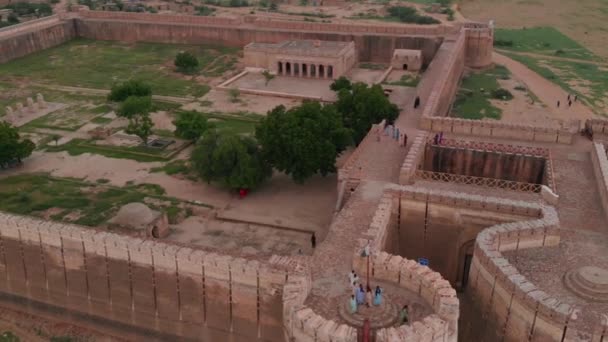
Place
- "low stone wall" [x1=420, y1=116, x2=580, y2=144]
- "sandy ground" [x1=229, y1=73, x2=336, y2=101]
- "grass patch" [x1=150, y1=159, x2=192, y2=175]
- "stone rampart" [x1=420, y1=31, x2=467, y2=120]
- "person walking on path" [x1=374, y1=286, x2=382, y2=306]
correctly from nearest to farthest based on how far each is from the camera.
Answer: "person walking on path" [x1=374, y1=286, x2=382, y2=306] → "low stone wall" [x1=420, y1=116, x2=580, y2=144] → "stone rampart" [x1=420, y1=31, x2=467, y2=120] → "grass patch" [x1=150, y1=159, x2=192, y2=175] → "sandy ground" [x1=229, y1=73, x2=336, y2=101]

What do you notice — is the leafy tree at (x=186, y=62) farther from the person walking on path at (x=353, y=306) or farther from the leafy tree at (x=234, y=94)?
the person walking on path at (x=353, y=306)

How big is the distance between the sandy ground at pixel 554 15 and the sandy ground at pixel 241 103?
3545 centimetres

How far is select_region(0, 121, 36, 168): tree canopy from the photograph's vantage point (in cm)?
3359

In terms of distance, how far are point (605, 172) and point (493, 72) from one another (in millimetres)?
32280

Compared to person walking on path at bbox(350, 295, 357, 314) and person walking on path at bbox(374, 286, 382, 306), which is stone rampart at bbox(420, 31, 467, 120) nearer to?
person walking on path at bbox(374, 286, 382, 306)

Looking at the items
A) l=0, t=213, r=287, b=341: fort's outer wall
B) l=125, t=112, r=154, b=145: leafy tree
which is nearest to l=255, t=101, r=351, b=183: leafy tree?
l=125, t=112, r=154, b=145: leafy tree

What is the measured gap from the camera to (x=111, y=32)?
68.3 m

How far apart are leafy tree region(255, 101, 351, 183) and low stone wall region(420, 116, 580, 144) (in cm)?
483

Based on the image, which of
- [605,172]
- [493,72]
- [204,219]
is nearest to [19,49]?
[204,219]

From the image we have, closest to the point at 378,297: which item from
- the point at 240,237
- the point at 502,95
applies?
the point at 240,237

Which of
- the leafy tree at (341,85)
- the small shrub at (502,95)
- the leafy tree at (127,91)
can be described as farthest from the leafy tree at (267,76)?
the small shrub at (502,95)

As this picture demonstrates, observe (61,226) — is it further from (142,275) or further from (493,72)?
(493,72)

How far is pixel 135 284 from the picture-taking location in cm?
1961

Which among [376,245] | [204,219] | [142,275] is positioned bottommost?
[204,219]
